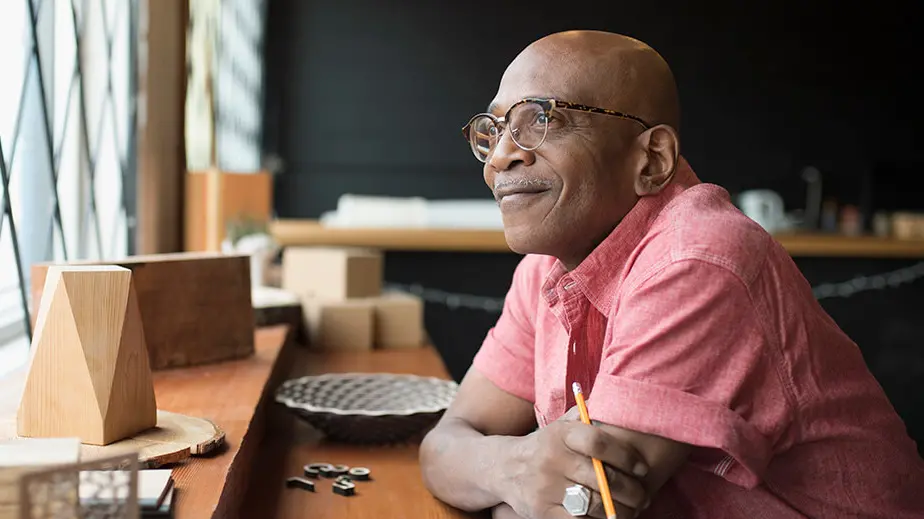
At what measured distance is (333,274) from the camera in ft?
10.1

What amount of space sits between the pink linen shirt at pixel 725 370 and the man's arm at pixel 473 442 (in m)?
0.14

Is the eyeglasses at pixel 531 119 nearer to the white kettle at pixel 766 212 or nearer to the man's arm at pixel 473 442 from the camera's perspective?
the man's arm at pixel 473 442

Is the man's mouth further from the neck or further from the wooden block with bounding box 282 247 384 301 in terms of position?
the wooden block with bounding box 282 247 384 301

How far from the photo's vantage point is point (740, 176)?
24.8 ft

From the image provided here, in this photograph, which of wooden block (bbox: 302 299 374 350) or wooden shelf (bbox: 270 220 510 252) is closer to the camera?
wooden block (bbox: 302 299 374 350)

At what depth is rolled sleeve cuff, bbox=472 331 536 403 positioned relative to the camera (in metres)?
1.59

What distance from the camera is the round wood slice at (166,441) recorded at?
47.2 inches

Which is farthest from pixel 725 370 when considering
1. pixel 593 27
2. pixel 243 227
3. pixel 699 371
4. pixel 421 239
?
pixel 593 27

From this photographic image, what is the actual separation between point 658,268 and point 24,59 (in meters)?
1.22

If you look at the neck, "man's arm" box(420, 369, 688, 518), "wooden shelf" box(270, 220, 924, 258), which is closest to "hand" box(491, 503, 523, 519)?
"man's arm" box(420, 369, 688, 518)

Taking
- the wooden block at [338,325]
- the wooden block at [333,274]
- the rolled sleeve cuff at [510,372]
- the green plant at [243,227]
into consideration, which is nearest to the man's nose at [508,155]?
the rolled sleeve cuff at [510,372]

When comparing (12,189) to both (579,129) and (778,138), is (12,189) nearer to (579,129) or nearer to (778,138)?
(579,129)

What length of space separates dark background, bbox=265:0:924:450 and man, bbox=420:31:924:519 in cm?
583

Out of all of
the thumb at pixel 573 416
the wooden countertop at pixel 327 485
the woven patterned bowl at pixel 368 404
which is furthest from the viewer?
the woven patterned bowl at pixel 368 404
